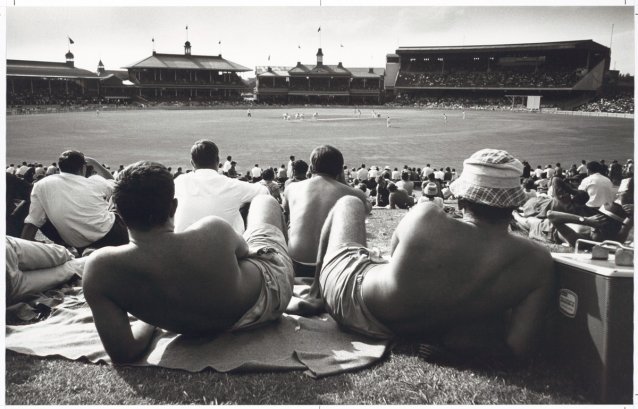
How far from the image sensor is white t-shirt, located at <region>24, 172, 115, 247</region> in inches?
195

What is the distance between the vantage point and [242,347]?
326 centimetres

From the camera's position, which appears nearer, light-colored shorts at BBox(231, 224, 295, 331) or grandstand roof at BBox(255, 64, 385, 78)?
light-colored shorts at BBox(231, 224, 295, 331)

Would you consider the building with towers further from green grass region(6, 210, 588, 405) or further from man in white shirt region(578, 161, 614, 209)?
green grass region(6, 210, 588, 405)

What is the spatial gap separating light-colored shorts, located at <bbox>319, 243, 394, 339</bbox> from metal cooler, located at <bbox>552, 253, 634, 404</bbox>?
40.4 inches

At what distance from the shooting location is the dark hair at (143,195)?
9.09 ft

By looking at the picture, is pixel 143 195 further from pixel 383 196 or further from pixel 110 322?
pixel 383 196

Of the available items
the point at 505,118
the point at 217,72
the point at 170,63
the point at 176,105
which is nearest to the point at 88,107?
the point at 176,105

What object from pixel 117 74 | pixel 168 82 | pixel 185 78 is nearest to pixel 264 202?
pixel 168 82

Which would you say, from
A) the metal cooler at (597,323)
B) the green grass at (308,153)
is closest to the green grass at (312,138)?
the green grass at (308,153)

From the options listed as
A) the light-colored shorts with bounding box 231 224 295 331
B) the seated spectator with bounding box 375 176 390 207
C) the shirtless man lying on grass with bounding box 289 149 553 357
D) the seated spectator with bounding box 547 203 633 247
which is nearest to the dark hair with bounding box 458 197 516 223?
the shirtless man lying on grass with bounding box 289 149 553 357

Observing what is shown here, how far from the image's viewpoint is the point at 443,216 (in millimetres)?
2809

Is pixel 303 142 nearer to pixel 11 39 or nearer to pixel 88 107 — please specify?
pixel 11 39

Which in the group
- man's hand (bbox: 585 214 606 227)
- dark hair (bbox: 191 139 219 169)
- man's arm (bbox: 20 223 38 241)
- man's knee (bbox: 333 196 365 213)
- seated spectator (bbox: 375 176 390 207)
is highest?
dark hair (bbox: 191 139 219 169)

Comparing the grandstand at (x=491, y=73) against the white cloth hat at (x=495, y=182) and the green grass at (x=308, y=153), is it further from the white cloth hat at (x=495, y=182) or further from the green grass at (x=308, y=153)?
the white cloth hat at (x=495, y=182)
